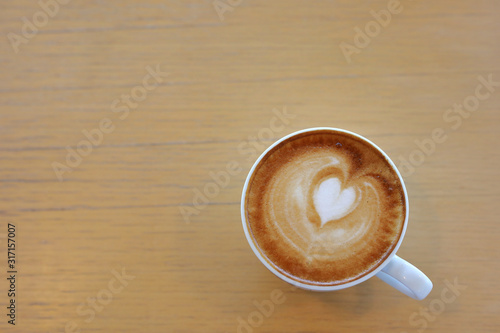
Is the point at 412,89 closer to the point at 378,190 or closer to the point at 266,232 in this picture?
the point at 378,190

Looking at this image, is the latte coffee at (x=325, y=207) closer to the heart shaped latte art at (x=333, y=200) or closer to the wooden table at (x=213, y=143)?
the heart shaped latte art at (x=333, y=200)

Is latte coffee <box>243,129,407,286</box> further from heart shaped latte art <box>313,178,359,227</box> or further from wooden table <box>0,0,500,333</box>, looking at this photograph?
wooden table <box>0,0,500,333</box>

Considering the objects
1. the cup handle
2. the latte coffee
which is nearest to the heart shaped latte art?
the latte coffee

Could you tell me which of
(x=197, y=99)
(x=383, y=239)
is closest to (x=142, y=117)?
(x=197, y=99)

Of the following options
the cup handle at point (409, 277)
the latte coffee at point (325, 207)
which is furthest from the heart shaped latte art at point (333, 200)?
the cup handle at point (409, 277)

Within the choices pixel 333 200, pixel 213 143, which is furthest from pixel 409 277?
pixel 213 143
